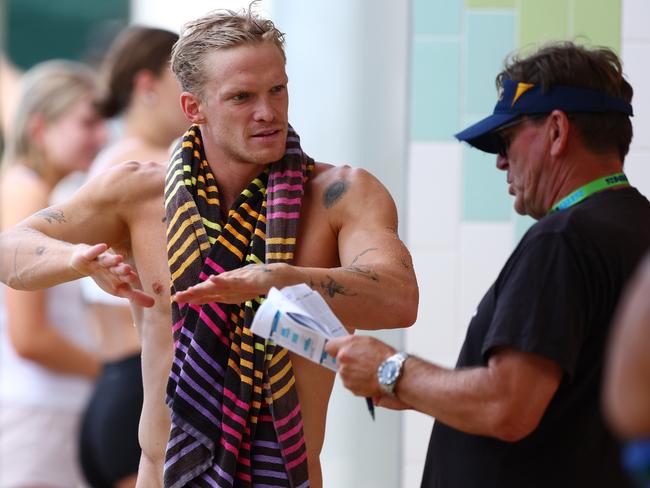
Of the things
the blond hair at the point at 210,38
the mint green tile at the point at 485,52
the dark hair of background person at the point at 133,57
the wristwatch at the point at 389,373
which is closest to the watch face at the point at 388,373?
the wristwatch at the point at 389,373

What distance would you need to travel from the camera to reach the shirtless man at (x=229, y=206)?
229 cm

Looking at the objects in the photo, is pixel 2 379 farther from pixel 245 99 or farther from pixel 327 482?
pixel 245 99

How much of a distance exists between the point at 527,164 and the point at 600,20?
4.68 feet

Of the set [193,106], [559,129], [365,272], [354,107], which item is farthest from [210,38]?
[354,107]

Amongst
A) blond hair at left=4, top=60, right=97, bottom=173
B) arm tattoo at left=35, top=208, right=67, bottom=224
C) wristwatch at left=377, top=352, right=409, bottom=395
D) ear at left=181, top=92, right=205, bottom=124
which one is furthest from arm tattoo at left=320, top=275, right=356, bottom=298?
blond hair at left=4, top=60, right=97, bottom=173

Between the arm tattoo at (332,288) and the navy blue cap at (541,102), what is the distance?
0.42 m

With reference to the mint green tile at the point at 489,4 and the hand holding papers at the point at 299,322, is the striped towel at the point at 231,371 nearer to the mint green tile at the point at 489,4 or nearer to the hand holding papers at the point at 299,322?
the hand holding papers at the point at 299,322

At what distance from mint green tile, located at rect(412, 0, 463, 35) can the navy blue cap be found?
132 centimetres

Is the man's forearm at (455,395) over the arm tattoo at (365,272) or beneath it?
beneath

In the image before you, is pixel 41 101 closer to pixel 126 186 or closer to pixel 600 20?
pixel 126 186

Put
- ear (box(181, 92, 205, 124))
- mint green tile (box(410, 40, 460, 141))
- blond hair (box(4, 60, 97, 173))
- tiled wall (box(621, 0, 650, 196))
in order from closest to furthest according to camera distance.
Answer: ear (box(181, 92, 205, 124))
tiled wall (box(621, 0, 650, 196))
mint green tile (box(410, 40, 460, 141))
blond hair (box(4, 60, 97, 173))

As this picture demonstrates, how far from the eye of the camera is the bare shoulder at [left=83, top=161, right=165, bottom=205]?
8.55 feet

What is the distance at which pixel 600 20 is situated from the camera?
11.5 feet

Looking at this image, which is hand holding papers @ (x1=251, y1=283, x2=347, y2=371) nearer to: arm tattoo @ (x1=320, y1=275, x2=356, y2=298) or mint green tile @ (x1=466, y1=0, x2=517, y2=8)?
arm tattoo @ (x1=320, y1=275, x2=356, y2=298)
